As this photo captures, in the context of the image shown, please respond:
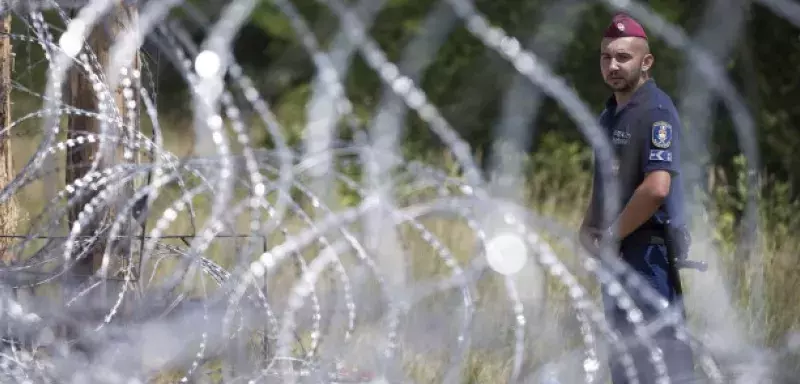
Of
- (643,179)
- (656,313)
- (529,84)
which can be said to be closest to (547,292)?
(656,313)

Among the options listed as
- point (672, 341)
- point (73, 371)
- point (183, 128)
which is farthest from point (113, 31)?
point (183, 128)

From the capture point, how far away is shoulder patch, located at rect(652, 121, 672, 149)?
10.7ft

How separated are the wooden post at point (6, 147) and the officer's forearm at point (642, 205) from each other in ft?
7.28

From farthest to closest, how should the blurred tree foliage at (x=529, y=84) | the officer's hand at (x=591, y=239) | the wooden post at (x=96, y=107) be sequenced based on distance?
1. the blurred tree foliage at (x=529, y=84)
2. the wooden post at (x=96, y=107)
3. the officer's hand at (x=591, y=239)

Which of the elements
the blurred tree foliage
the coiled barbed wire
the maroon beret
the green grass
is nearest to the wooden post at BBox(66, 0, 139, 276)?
the coiled barbed wire

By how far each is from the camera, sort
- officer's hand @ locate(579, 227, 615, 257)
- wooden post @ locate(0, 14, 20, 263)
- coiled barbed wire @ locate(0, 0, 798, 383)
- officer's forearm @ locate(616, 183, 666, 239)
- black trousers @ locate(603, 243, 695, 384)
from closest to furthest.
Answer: coiled barbed wire @ locate(0, 0, 798, 383), officer's forearm @ locate(616, 183, 666, 239), black trousers @ locate(603, 243, 695, 384), officer's hand @ locate(579, 227, 615, 257), wooden post @ locate(0, 14, 20, 263)

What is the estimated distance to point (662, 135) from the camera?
10.7ft

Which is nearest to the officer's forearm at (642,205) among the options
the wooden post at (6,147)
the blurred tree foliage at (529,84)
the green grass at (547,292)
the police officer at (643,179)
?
the police officer at (643,179)

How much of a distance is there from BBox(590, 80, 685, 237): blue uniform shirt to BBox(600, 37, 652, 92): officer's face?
0.17 ft

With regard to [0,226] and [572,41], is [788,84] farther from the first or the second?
[0,226]

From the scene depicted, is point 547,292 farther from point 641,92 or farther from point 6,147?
point 6,147

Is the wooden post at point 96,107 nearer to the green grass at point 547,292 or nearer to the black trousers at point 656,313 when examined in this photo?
the green grass at point 547,292

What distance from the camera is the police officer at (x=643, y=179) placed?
325 cm

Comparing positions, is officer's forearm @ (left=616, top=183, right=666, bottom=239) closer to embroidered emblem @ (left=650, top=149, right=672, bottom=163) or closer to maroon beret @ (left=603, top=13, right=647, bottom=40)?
embroidered emblem @ (left=650, top=149, right=672, bottom=163)
